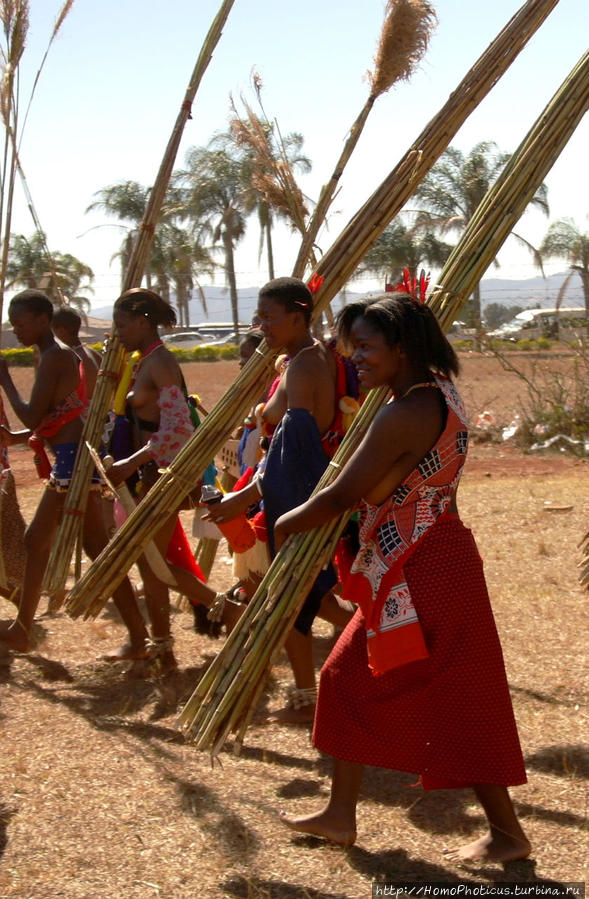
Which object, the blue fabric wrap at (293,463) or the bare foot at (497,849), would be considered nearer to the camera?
the bare foot at (497,849)

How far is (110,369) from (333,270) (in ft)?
4.32

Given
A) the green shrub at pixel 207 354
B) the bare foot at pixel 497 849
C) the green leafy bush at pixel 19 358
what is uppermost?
the green leafy bush at pixel 19 358

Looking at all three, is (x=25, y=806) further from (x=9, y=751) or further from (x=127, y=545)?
(x=127, y=545)

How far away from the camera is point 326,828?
9.36 ft

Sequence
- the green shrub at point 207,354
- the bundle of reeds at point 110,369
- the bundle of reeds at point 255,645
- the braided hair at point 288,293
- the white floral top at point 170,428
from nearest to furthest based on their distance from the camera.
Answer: the bundle of reeds at point 255,645 → the braided hair at point 288,293 → the white floral top at point 170,428 → the bundle of reeds at point 110,369 → the green shrub at point 207,354

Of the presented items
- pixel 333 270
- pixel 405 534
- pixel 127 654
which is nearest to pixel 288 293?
pixel 333 270

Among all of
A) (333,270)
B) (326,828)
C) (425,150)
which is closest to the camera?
(326,828)

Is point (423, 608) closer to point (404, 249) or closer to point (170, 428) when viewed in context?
point (170, 428)

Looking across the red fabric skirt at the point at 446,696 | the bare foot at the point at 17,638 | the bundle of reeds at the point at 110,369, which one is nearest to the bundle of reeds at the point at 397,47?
the bundle of reeds at the point at 110,369

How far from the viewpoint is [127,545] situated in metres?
4.17

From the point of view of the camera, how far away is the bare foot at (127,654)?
4.74m

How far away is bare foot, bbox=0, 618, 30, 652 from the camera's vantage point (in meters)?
4.73

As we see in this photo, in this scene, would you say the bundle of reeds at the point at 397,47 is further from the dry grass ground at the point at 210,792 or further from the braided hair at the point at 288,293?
the dry grass ground at the point at 210,792

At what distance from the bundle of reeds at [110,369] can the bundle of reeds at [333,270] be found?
1.67ft
